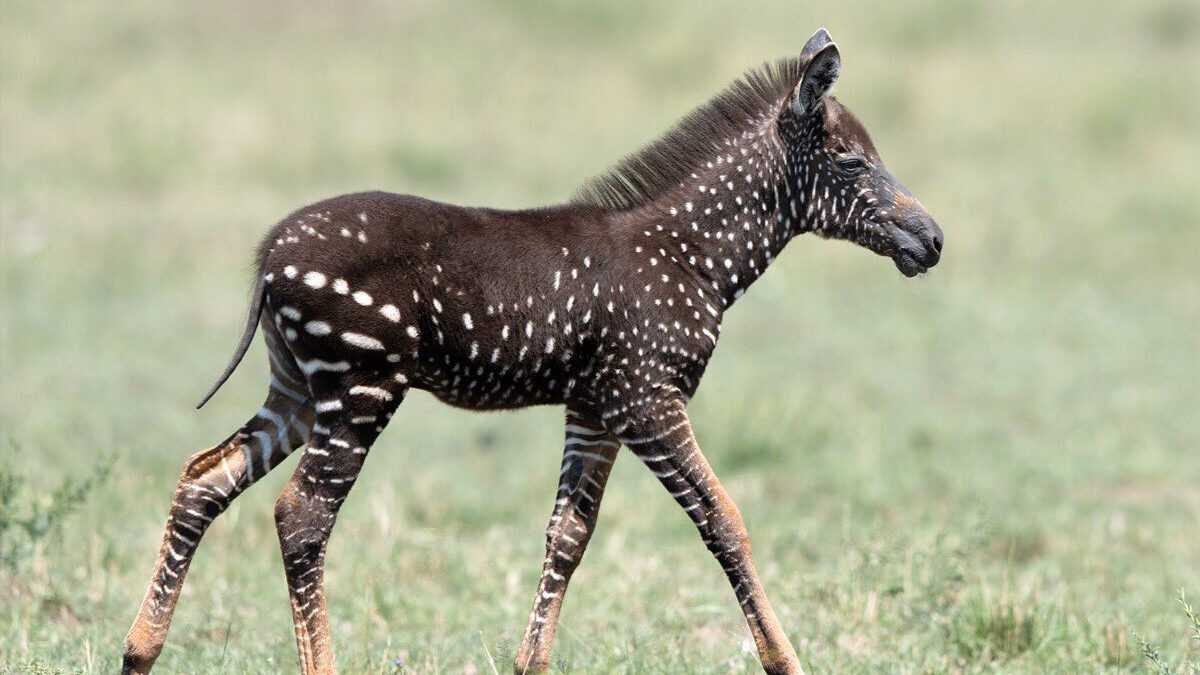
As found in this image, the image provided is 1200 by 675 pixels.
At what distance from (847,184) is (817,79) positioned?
0.48 m

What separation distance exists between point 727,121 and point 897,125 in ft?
49.4

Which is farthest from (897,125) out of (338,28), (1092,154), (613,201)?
(613,201)

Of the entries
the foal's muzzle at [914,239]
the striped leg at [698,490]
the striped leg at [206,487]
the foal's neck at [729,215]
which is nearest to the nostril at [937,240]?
the foal's muzzle at [914,239]

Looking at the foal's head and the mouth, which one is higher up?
the foal's head

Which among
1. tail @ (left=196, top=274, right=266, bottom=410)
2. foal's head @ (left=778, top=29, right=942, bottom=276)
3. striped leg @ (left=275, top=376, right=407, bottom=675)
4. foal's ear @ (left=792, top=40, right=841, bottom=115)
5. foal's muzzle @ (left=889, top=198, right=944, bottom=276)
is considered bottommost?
striped leg @ (left=275, top=376, right=407, bottom=675)

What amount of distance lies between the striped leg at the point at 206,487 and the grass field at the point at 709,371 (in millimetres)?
542

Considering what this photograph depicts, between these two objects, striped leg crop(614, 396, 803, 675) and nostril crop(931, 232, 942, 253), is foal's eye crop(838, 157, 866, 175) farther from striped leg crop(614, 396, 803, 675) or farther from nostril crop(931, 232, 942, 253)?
striped leg crop(614, 396, 803, 675)

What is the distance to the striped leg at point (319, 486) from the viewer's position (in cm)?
587

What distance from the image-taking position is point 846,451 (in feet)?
39.5

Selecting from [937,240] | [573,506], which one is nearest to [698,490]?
[573,506]

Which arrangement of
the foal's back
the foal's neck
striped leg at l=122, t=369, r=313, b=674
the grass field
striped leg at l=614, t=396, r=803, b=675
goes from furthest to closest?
the grass field, the foal's neck, striped leg at l=614, t=396, r=803, b=675, striped leg at l=122, t=369, r=313, b=674, the foal's back

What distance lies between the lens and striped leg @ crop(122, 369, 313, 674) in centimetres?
602

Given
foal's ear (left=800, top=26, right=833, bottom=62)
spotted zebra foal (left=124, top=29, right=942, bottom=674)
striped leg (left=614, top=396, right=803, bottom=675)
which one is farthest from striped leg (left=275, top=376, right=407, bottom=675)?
foal's ear (left=800, top=26, right=833, bottom=62)

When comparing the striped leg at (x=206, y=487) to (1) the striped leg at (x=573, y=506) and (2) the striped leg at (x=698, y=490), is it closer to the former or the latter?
(1) the striped leg at (x=573, y=506)
